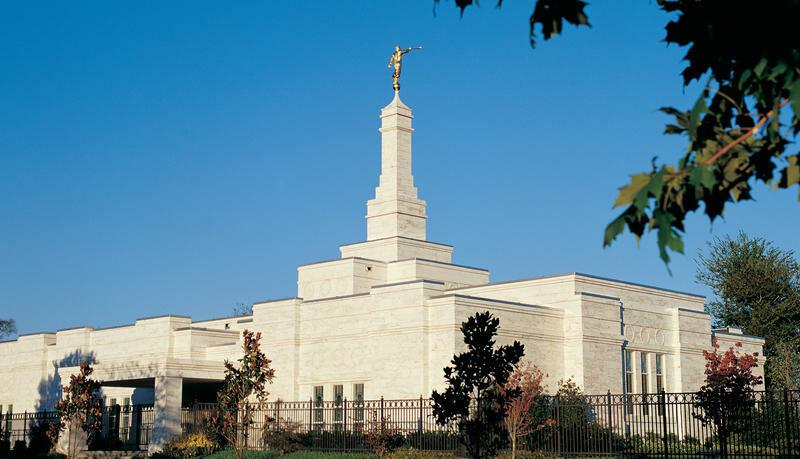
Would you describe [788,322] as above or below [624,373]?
above

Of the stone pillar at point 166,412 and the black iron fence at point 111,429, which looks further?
the black iron fence at point 111,429

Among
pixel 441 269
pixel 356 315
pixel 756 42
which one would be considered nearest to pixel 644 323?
pixel 441 269

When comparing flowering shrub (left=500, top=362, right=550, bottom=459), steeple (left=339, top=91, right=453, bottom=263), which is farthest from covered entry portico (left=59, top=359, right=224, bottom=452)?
flowering shrub (left=500, top=362, right=550, bottom=459)

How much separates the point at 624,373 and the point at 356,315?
35.4 feet

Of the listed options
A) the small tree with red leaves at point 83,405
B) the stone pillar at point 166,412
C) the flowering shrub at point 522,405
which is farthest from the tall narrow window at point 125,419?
the flowering shrub at point 522,405

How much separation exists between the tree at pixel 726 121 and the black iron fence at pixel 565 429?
16.9m

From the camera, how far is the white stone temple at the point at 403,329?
36.3m

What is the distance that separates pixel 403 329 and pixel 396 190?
8.61 meters

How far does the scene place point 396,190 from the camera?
4319 centimetres

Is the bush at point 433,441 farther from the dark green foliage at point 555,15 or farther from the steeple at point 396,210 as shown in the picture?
the dark green foliage at point 555,15

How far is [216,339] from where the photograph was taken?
4759cm

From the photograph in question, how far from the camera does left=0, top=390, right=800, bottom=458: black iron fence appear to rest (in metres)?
27.5

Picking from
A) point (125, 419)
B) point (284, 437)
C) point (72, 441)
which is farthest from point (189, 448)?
point (125, 419)

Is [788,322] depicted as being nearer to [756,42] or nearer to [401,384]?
[401,384]
